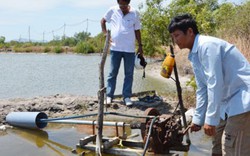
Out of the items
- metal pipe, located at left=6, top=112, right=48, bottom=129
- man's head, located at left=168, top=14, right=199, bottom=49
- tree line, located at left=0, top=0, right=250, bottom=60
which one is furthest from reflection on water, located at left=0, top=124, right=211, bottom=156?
tree line, located at left=0, top=0, right=250, bottom=60

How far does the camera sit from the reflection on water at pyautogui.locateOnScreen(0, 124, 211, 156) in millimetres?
5504

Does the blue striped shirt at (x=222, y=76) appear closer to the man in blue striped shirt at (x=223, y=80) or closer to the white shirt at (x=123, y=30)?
the man in blue striped shirt at (x=223, y=80)

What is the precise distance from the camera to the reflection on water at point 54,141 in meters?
5.50

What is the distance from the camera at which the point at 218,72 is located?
3258mm

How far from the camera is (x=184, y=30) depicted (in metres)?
3.53

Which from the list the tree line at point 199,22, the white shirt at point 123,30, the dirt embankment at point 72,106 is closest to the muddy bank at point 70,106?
the dirt embankment at point 72,106

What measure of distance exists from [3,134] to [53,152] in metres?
1.37

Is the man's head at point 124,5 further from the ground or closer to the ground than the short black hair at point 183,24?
further from the ground

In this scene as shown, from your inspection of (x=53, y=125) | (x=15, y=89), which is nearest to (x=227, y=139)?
(x=53, y=125)

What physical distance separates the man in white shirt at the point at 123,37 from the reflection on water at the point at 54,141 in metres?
1.33

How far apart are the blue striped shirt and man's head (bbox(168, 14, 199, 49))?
73 mm

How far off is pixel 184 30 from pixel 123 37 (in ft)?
13.4

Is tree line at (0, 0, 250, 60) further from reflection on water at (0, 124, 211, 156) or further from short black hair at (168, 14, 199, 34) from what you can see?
short black hair at (168, 14, 199, 34)

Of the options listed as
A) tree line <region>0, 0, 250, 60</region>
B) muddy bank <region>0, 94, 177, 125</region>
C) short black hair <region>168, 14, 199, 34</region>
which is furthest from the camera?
tree line <region>0, 0, 250, 60</region>
